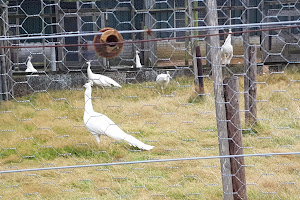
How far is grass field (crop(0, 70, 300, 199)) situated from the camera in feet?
11.6

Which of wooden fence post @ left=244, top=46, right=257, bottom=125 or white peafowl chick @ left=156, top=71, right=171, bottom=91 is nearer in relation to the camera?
wooden fence post @ left=244, top=46, right=257, bottom=125

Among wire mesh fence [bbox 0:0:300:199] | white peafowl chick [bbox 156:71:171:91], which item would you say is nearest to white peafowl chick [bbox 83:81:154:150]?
wire mesh fence [bbox 0:0:300:199]

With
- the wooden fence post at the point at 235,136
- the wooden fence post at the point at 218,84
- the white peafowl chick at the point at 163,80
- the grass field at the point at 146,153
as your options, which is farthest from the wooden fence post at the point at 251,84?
the white peafowl chick at the point at 163,80

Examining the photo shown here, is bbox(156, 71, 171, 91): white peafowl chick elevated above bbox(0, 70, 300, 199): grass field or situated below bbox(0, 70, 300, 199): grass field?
above

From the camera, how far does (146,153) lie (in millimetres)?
4500

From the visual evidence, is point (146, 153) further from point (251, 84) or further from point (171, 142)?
point (251, 84)

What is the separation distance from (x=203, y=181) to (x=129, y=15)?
8.94 m

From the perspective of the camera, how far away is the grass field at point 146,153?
352 centimetres

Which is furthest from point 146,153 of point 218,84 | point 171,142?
point 218,84

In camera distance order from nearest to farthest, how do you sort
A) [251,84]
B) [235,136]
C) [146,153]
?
[235,136] → [146,153] → [251,84]

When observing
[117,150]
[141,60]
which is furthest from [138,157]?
[141,60]

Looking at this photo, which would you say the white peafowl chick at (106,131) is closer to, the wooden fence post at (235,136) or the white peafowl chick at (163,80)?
the wooden fence post at (235,136)

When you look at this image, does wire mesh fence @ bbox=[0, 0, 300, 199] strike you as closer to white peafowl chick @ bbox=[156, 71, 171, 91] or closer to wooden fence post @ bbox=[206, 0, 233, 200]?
wooden fence post @ bbox=[206, 0, 233, 200]

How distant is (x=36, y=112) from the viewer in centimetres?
613
